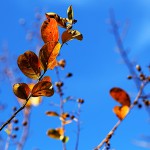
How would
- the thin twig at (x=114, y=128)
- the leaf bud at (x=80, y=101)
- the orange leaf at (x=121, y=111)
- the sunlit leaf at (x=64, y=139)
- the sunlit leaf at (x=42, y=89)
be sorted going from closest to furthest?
the sunlit leaf at (x=42, y=89) → the thin twig at (x=114, y=128) → the orange leaf at (x=121, y=111) → the sunlit leaf at (x=64, y=139) → the leaf bud at (x=80, y=101)

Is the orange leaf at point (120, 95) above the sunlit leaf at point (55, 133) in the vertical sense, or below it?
below

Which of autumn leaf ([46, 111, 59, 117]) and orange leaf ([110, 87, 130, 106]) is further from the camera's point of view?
autumn leaf ([46, 111, 59, 117])

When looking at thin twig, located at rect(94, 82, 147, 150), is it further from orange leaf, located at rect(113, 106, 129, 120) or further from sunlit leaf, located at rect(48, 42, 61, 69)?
sunlit leaf, located at rect(48, 42, 61, 69)

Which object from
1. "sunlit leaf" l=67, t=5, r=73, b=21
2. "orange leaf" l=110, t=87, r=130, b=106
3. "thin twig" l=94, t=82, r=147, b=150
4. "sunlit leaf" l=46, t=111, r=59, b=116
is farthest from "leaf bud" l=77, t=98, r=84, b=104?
"sunlit leaf" l=67, t=5, r=73, b=21

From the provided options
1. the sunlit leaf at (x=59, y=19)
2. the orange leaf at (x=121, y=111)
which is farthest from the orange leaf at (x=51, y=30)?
the orange leaf at (x=121, y=111)

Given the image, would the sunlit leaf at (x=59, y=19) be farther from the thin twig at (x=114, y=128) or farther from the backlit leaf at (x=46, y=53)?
the thin twig at (x=114, y=128)

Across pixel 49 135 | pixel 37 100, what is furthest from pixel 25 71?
pixel 49 135
